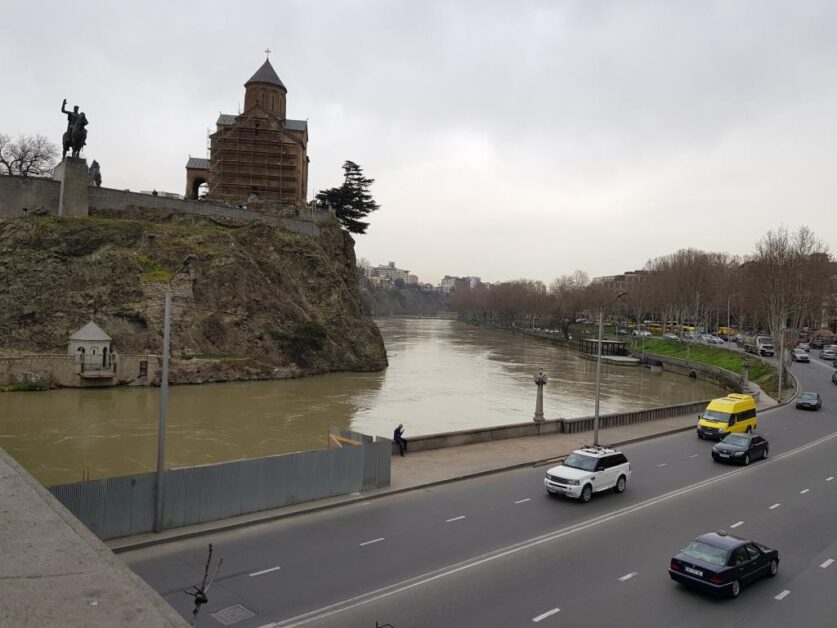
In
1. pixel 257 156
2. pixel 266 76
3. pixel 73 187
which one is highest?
pixel 266 76

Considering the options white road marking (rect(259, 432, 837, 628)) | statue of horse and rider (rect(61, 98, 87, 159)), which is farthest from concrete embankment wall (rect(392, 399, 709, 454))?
statue of horse and rider (rect(61, 98, 87, 159))

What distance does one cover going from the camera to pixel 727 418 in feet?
98.6

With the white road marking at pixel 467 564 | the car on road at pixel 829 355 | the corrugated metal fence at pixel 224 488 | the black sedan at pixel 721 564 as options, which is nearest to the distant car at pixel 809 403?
the white road marking at pixel 467 564

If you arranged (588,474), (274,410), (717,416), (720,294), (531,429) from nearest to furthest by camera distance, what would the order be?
(588,474) < (531,429) < (717,416) < (274,410) < (720,294)

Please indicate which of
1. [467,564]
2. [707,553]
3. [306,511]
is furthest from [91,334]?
[707,553]

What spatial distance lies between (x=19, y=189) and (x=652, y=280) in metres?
107

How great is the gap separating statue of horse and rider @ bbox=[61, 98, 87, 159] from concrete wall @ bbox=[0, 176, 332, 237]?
3801 mm

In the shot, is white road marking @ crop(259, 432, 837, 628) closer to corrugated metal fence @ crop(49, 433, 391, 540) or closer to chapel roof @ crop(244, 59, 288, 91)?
corrugated metal fence @ crop(49, 433, 391, 540)

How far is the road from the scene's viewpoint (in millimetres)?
11219

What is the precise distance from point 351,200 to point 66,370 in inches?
2034

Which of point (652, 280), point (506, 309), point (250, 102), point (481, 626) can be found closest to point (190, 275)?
point (250, 102)

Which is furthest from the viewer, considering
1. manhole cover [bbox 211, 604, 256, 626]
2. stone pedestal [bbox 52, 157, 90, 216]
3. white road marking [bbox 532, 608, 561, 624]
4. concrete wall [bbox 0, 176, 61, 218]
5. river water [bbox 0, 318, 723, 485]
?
stone pedestal [bbox 52, 157, 90, 216]

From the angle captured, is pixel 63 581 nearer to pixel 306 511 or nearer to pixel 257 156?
pixel 306 511

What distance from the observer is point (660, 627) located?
10.8 metres
